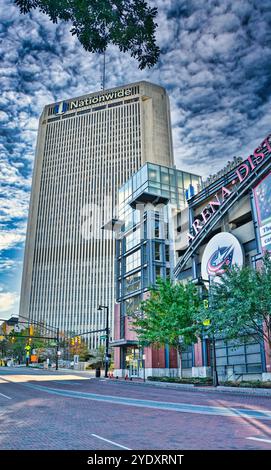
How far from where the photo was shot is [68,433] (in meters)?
11.0

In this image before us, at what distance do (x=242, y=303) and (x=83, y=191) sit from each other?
146 metres

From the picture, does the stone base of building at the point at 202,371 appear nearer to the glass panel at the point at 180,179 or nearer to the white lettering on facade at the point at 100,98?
the glass panel at the point at 180,179

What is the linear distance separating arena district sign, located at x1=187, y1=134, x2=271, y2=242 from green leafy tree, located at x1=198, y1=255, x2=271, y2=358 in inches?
521

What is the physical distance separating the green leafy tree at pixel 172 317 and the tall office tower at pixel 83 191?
11088 cm

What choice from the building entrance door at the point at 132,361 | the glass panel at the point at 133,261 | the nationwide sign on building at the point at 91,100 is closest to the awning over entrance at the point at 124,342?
the building entrance door at the point at 132,361

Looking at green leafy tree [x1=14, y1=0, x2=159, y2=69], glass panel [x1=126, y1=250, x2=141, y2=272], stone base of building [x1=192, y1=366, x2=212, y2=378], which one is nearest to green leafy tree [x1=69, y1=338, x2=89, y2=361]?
glass panel [x1=126, y1=250, x2=141, y2=272]

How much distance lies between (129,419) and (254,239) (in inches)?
1099

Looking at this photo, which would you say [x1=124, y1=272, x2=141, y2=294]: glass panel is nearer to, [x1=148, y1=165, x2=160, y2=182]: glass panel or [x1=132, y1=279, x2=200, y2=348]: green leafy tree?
[x1=148, y1=165, x2=160, y2=182]: glass panel

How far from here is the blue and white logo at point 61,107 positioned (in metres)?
183

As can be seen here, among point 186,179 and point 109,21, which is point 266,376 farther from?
point 186,179

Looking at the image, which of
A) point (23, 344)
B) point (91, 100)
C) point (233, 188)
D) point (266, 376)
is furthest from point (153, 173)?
point (91, 100)

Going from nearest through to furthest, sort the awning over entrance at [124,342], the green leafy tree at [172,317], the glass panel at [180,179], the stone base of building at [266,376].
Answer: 1. the stone base of building at [266,376]
2. the green leafy tree at [172,317]
3. the awning over entrance at [124,342]
4. the glass panel at [180,179]

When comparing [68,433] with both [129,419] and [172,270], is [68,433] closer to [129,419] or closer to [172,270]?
[129,419]
